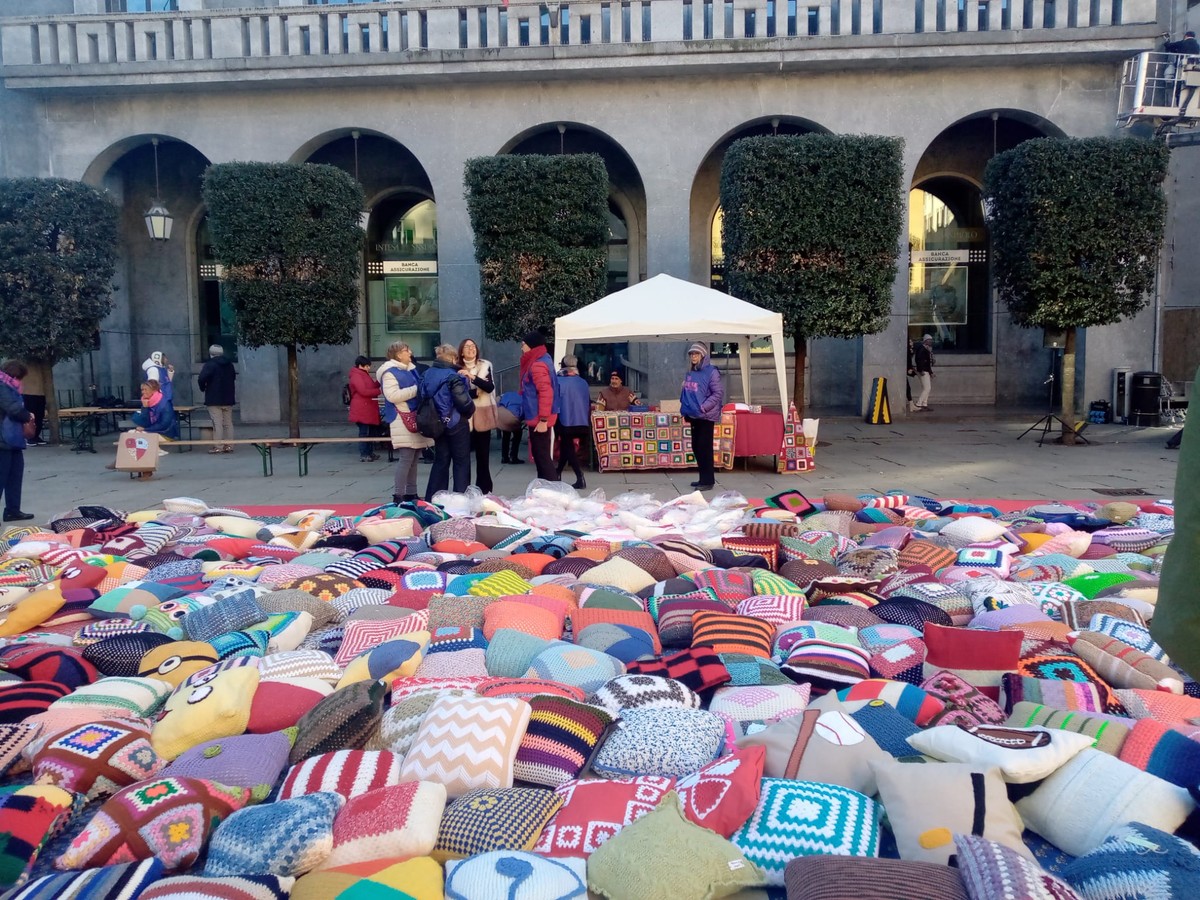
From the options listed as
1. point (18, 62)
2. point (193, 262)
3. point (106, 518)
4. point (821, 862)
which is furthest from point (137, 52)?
point (821, 862)

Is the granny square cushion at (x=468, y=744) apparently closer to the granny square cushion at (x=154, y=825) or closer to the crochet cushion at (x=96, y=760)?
the granny square cushion at (x=154, y=825)

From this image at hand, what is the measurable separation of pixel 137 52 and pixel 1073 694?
1840 cm

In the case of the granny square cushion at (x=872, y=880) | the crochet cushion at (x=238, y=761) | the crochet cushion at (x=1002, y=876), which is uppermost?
the crochet cushion at (x=1002, y=876)

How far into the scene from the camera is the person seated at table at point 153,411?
1217cm

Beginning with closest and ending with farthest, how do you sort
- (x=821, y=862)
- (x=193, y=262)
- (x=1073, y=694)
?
(x=821, y=862) < (x=1073, y=694) < (x=193, y=262)

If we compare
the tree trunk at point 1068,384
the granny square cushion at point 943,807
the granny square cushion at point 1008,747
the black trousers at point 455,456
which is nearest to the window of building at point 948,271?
the tree trunk at point 1068,384

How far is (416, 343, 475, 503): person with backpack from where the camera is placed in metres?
7.94

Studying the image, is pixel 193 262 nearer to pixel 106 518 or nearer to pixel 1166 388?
pixel 106 518

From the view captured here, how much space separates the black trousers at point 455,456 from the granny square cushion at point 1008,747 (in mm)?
5985

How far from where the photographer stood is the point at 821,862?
207cm

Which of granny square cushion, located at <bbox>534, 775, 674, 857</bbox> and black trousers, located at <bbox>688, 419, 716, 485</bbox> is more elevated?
black trousers, located at <bbox>688, 419, 716, 485</bbox>

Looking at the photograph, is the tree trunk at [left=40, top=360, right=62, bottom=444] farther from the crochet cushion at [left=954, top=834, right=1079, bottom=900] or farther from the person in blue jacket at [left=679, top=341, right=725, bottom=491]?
the crochet cushion at [left=954, top=834, right=1079, bottom=900]

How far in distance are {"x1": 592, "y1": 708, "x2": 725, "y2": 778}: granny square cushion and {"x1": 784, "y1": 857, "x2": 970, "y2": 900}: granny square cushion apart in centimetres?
69

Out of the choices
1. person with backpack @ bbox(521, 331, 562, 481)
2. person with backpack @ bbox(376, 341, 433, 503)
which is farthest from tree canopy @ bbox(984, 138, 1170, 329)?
person with backpack @ bbox(376, 341, 433, 503)
